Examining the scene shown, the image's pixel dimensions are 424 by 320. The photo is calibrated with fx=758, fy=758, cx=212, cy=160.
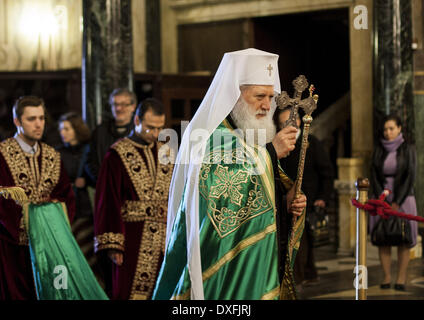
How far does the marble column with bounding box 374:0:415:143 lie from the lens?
367 inches

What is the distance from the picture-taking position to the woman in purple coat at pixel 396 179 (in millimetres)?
7621

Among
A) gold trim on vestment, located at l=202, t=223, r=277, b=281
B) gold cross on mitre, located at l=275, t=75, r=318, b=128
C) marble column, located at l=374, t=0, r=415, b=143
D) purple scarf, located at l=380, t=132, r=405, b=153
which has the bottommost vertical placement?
gold trim on vestment, located at l=202, t=223, r=277, b=281

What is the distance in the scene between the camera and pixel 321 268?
902 cm

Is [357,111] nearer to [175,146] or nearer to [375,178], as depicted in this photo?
[375,178]

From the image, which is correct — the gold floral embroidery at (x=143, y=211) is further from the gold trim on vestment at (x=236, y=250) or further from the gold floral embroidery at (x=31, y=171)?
the gold trim on vestment at (x=236, y=250)

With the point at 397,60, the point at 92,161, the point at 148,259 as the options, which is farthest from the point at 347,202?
the point at 148,259

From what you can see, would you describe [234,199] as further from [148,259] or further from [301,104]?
[148,259]

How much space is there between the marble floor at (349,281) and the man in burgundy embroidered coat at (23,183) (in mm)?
2753

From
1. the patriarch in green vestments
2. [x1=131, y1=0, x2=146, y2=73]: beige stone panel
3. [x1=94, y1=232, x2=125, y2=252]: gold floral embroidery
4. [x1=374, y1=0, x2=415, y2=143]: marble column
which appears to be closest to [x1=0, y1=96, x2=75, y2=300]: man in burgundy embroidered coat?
Answer: [x1=94, y1=232, x2=125, y2=252]: gold floral embroidery

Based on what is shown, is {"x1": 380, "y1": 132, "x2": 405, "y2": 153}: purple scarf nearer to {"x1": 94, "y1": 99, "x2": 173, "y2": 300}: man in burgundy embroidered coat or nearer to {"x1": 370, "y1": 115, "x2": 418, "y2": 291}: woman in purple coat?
{"x1": 370, "y1": 115, "x2": 418, "y2": 291}: woman in purple coat

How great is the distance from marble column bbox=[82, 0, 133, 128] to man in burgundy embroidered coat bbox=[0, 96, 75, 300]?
311cm

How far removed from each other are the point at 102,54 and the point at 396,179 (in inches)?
148
